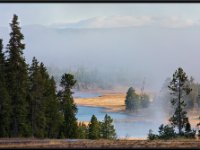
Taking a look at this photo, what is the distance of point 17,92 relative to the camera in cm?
5581

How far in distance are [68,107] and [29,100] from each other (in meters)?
9.09

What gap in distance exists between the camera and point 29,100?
2359 inches

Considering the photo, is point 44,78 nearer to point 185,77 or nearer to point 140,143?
point 185,77

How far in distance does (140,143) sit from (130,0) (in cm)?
937

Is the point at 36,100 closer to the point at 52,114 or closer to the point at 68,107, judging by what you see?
the point at 52,114

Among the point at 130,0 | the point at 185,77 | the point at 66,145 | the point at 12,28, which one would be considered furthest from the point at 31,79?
the point at 130,0

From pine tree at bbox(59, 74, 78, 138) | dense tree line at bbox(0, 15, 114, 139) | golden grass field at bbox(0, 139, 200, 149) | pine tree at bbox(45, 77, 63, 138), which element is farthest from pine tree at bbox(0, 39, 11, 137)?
golden grass field at bbox(0, 139, 200, 149)

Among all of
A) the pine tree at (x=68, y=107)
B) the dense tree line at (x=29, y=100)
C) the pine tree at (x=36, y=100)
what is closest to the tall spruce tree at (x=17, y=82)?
the dense tree line at (x=29, y=100)

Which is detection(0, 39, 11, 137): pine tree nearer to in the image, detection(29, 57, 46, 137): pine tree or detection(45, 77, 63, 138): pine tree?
detection(29, 57, 46, 137): pine tree

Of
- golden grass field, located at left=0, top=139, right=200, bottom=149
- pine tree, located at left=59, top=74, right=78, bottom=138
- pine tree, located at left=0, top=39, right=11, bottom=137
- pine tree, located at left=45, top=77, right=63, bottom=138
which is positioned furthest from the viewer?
pine tree, located at left=59, top=74, right=78, bottom=138

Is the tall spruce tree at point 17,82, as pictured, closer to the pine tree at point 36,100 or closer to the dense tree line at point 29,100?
the dense tree line at point 29,100

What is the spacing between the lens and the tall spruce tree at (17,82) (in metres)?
55.0

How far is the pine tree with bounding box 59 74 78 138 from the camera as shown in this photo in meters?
67.0

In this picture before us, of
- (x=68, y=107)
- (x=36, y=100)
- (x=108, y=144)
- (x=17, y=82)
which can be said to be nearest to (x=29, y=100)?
(x=36, y=100)
